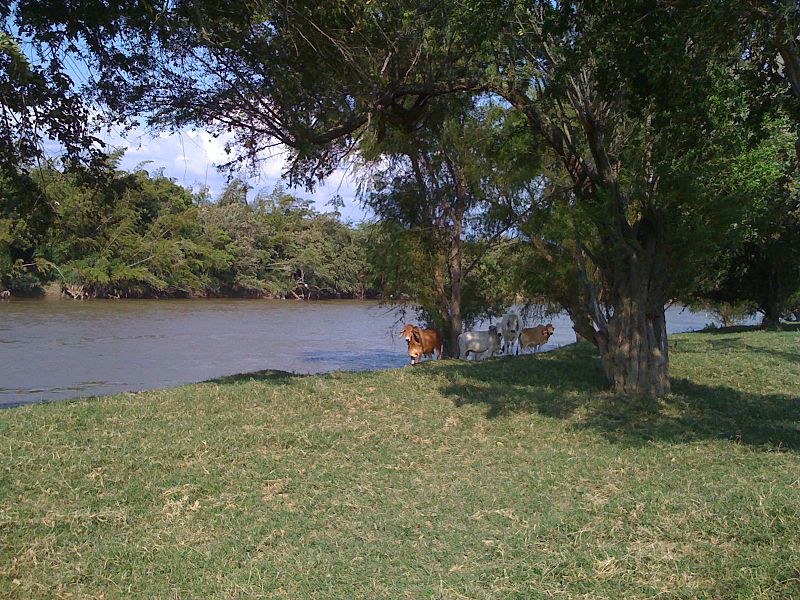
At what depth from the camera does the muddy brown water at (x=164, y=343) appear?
55.3 ft

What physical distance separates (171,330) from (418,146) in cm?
1718

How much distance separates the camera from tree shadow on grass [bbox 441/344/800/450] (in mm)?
7991

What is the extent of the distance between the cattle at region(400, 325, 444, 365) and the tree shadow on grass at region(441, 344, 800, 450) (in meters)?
4.06

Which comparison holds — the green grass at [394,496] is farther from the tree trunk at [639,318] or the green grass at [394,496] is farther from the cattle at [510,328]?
the cattle at [510,328]

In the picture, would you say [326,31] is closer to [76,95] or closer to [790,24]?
[76,95]

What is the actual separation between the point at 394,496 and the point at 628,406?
4.61 m

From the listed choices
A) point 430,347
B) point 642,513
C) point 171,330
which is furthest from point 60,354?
point 642,513

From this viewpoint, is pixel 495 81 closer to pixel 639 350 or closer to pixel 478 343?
pixel 639 350

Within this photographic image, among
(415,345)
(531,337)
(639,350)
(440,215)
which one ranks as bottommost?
(415,345)

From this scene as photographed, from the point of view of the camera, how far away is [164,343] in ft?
81.0

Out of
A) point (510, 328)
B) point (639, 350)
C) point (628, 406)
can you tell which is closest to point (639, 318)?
point (639, 350)

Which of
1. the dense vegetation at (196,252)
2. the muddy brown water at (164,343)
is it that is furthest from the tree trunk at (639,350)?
the dense vegetation at (196,252)

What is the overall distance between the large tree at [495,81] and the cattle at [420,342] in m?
5.88

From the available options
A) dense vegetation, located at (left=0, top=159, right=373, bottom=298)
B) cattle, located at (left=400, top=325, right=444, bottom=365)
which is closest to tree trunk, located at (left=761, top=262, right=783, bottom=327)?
cattle, located at (left=400, top=325, right=444, bottom=365)
